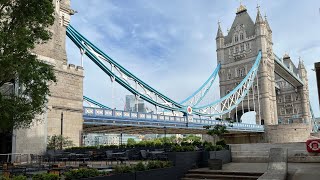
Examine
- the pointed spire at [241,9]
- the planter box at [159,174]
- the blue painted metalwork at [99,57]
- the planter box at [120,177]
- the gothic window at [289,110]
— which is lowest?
the planter box at [159,174]

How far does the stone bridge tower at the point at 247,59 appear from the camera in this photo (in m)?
79.0

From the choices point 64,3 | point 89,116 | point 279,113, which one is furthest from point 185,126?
point 279,113

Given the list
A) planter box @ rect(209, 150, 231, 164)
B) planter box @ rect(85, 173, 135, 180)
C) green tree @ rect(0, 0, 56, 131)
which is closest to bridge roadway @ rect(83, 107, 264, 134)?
planter box @ rect(209, 150, 231, 164)

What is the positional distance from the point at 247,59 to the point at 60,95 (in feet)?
212

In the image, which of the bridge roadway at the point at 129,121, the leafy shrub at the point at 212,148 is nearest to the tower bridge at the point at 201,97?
the bridge roadway at the point at 129,121

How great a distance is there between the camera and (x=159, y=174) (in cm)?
1270

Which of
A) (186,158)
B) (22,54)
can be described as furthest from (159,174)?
(22,54)

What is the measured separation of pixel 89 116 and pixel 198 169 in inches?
756

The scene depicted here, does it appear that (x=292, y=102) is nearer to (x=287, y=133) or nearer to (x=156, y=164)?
(x=287, y=133)

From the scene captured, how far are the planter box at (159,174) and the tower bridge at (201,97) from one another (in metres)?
12.7

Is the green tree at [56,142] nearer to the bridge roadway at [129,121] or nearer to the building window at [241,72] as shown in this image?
the bridge roadway at [129,121]

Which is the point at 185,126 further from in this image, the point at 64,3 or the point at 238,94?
the point at 238,94

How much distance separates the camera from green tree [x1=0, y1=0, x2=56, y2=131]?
9.45 meters

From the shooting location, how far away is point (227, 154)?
698 inches
